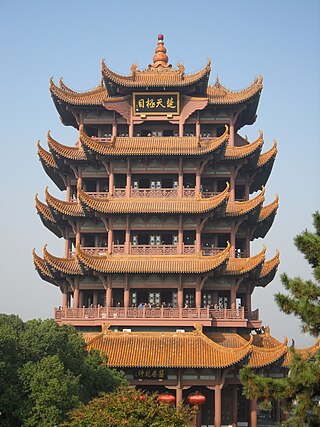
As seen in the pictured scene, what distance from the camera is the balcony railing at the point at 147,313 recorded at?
38531mm

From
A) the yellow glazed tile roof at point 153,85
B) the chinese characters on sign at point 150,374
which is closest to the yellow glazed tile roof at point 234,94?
the yellow glazed tile roof at point 153,85

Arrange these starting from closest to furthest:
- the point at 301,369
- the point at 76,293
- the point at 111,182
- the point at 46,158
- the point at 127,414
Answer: the point at 301,369
the point at 127,414
the point at 76,293
the point at 111,182
the point at 46,158

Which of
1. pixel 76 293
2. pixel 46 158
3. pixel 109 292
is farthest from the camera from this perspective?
pixel 46 158

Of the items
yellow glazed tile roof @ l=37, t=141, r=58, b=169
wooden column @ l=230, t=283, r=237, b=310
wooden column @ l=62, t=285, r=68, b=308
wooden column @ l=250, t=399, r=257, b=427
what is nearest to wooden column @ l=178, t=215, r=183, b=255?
wooden column @ l=230, t=283, r=237, b=310

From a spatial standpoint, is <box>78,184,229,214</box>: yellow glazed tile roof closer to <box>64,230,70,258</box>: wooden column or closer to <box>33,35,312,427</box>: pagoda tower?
<box>33,35,312,427</box>: pagoda tower

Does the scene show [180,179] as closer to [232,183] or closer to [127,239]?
[232,183]

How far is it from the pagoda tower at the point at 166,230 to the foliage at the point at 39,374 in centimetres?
588

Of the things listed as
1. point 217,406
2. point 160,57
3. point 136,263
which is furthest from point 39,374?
point 160,57

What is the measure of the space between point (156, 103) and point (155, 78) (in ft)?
5.01

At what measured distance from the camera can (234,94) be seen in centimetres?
4431

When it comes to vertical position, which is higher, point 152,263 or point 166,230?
point 166,230

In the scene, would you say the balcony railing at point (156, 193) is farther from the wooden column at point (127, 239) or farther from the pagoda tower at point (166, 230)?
the wooden column at point (127, 239)

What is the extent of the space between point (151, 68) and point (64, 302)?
623 inches

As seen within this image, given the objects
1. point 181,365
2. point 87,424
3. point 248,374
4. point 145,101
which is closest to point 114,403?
point 87,424
